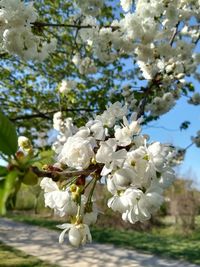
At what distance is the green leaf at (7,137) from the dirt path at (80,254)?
23.9 ft

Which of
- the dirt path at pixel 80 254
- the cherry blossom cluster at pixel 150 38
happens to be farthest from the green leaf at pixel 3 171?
the dirt path at pixel 80 254

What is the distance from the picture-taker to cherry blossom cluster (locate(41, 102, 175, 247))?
1264 millimetres

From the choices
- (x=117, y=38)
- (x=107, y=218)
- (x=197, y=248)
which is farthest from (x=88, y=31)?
(x=107, y=218)

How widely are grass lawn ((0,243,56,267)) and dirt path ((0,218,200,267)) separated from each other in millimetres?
230

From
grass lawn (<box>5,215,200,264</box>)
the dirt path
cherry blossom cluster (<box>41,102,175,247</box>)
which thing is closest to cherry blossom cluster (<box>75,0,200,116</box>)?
cherry blossom cluster (<box>41,102,175,247</box>)

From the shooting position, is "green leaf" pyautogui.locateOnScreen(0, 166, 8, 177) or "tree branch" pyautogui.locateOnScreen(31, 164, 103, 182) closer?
"green leaf" pyautogui.locateOnScreen(0, 166, 8, 177)

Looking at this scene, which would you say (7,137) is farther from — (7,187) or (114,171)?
(114,171)

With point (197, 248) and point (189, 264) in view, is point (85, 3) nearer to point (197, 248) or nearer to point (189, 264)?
A: point (189, 264)

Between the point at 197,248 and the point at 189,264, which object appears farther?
the point at 197,248

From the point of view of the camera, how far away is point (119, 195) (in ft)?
4.45

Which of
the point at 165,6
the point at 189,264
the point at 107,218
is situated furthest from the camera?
the point at 107,218

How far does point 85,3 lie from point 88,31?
1.21 ft

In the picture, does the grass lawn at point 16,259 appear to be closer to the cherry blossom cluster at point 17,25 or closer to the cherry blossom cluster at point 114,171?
the cherry blossom cluster at point 17,25

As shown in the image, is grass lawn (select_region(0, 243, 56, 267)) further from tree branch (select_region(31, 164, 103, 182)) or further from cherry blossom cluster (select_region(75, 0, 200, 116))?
tree branch (select_region(31, 164, 103, 182))
